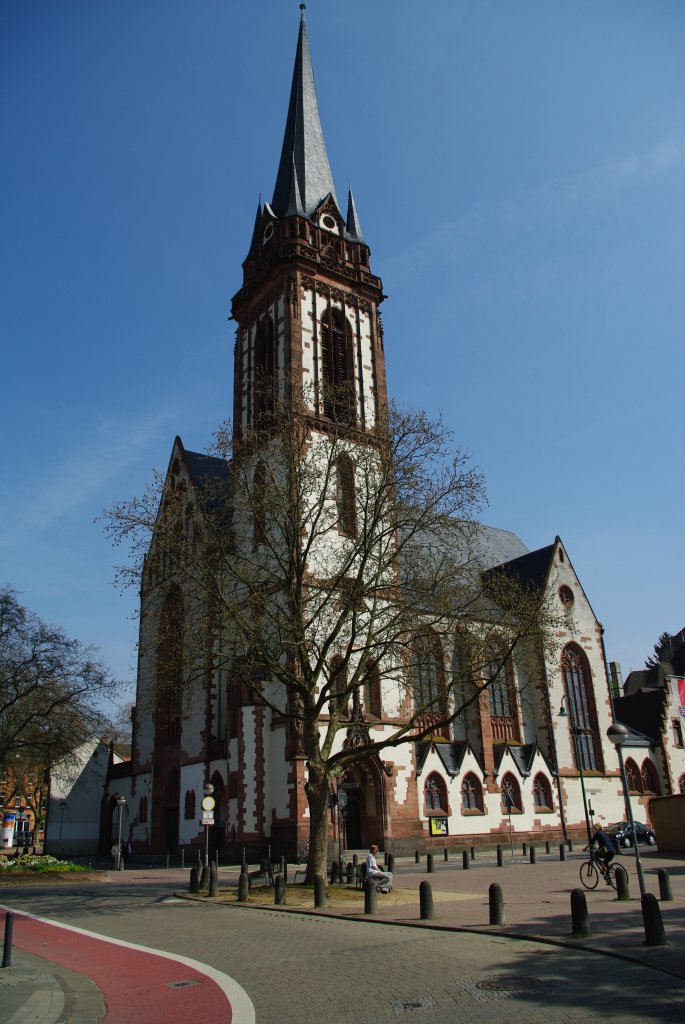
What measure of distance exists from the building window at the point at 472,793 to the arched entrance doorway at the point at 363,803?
23.3ft

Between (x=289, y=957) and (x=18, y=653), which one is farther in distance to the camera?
(x=18, y=653)

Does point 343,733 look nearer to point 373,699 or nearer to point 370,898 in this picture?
point 373,699

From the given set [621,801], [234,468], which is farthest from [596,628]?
[234,468]

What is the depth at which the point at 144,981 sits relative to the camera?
10094mm

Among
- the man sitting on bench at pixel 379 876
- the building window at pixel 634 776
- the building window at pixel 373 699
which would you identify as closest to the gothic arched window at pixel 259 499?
the man sitting on bench at pixel 379 876

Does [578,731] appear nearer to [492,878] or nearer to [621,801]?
[621,801]

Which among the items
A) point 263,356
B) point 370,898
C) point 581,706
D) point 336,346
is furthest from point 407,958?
point 581,706

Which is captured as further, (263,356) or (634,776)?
(634,776)

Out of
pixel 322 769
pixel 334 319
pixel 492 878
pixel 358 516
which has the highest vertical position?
pixel 334 319

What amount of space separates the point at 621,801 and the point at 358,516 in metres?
31.8

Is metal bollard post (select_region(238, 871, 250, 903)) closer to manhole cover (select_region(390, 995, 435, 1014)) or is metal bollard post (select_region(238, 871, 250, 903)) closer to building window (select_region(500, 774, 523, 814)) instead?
manhole cover (select_region(390, 995, 435, 1014))

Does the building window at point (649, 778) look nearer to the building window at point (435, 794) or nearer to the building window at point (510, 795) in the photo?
the building window at point (510, 795)

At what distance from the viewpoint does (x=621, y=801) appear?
153ft

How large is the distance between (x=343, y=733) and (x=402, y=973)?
24.1 metres
